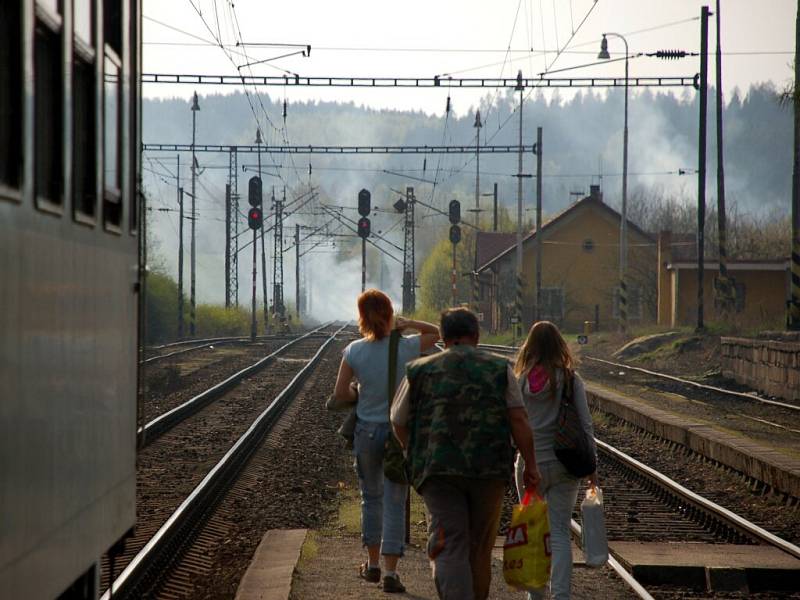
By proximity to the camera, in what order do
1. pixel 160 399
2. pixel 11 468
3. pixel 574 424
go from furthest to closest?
pixel 160 399 → pixel 574 424 → pixel 11 468

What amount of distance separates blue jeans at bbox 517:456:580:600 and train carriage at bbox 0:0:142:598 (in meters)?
2.48

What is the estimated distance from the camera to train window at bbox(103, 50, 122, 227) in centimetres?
530

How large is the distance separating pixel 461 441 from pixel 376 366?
1.68 metres

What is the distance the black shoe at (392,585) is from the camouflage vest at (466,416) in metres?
1.81

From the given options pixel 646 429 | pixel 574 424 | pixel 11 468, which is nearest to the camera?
pixel 11 468

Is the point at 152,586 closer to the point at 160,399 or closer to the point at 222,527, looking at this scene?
the point at 222,527

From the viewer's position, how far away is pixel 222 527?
1140 centimetres

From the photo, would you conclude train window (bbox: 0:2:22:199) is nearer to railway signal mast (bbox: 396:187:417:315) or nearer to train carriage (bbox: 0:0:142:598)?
train carriage (bbox: 0:0:142:598)

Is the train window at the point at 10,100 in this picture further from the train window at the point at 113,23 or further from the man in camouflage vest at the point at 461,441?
the man in camouflage vest at the point at 461,441

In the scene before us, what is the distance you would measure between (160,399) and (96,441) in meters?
20.3

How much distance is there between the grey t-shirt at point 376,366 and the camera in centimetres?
A: 779

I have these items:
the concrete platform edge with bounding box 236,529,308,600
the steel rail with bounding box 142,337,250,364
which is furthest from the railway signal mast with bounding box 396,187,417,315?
the concrete platform edge with bounding box 236,529,308,600

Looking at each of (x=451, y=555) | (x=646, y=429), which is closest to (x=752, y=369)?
(x=646, y=429)

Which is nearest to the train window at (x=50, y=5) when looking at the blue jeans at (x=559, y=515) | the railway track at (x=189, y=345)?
the blue jeans at (x=559, y=515)
